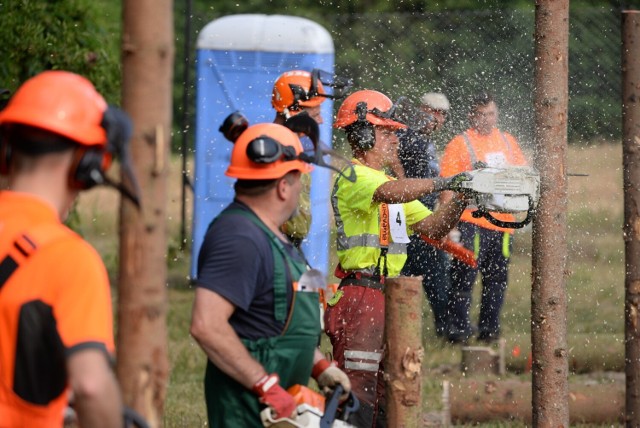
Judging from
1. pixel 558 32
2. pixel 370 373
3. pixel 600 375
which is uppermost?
pixel 558 32

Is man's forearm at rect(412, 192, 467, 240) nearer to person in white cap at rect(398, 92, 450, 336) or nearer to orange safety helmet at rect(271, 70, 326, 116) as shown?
orange safety helmet at rect(271, 70, 326, 116)

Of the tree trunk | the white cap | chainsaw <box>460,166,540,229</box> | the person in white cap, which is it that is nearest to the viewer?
the tree trunk

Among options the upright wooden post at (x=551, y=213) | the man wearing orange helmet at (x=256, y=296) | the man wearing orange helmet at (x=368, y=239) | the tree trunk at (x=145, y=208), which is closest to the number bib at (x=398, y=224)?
the man wearing orange helmet at (x=368, y=239)

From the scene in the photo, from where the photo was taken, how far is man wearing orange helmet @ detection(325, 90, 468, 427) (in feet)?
19.0

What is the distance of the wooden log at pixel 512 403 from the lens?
700 cm

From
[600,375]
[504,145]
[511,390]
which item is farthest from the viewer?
[504,145]

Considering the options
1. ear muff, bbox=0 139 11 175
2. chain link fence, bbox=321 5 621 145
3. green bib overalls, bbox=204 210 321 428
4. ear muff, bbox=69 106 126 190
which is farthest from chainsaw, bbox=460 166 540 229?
chain link fence, bbox=321 5 621 145

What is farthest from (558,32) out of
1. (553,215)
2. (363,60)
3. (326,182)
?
(363,60)

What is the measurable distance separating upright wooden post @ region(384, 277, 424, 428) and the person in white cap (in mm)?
2561

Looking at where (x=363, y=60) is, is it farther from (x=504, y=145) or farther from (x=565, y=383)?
(x=565, y=383)

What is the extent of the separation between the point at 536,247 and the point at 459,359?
11.3ft

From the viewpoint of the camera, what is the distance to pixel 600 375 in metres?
8.36

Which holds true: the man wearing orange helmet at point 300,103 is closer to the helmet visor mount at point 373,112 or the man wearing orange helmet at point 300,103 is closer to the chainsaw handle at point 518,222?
the helmet visor mount at point 373,112

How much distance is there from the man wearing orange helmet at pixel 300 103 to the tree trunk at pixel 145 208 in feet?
10.3
